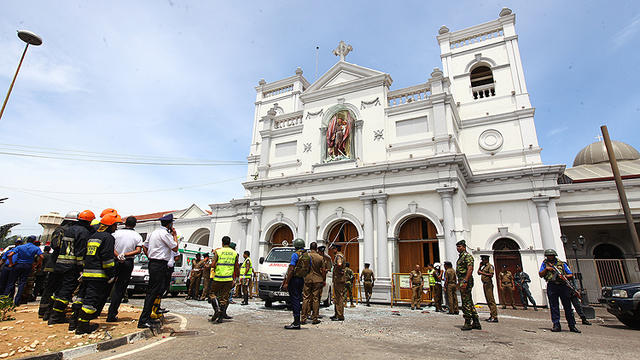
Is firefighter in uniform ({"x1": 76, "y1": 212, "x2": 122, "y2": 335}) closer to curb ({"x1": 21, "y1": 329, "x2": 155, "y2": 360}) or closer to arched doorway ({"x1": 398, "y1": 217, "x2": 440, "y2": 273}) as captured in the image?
curb ({"x1": 21, "y1": 329, "x2": 155, "y2": 360})

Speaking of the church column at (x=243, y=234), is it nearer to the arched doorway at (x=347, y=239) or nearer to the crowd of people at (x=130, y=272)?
the arched doorway at (x=347, y=239)

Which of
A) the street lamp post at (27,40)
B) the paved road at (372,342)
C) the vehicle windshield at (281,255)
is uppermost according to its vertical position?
the street lamp post at (27,40)

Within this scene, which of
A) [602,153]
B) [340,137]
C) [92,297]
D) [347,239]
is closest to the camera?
[92,297]

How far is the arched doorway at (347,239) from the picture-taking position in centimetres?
1678

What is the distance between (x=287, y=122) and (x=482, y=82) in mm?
→ 12806

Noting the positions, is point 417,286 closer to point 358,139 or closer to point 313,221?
point 313,221

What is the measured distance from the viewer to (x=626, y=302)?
27.0 ft

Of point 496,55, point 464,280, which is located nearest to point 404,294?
→ point 464,280

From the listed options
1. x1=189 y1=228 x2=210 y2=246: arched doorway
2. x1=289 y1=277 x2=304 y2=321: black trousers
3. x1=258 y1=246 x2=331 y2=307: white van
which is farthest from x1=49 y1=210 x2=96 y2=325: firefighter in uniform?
x1=189 y1=228 x2=210 y2=246: arched doorway

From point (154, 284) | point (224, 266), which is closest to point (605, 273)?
point (224, 266)

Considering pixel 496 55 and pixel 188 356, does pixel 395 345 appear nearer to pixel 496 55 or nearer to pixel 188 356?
pixel 188 356

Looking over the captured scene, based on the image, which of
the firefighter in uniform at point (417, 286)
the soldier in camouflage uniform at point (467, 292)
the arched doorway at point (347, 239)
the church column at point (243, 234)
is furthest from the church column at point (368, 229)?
the church column at point (243, 234)

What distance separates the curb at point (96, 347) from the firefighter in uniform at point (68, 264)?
5.42 ft

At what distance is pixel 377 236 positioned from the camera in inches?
625
